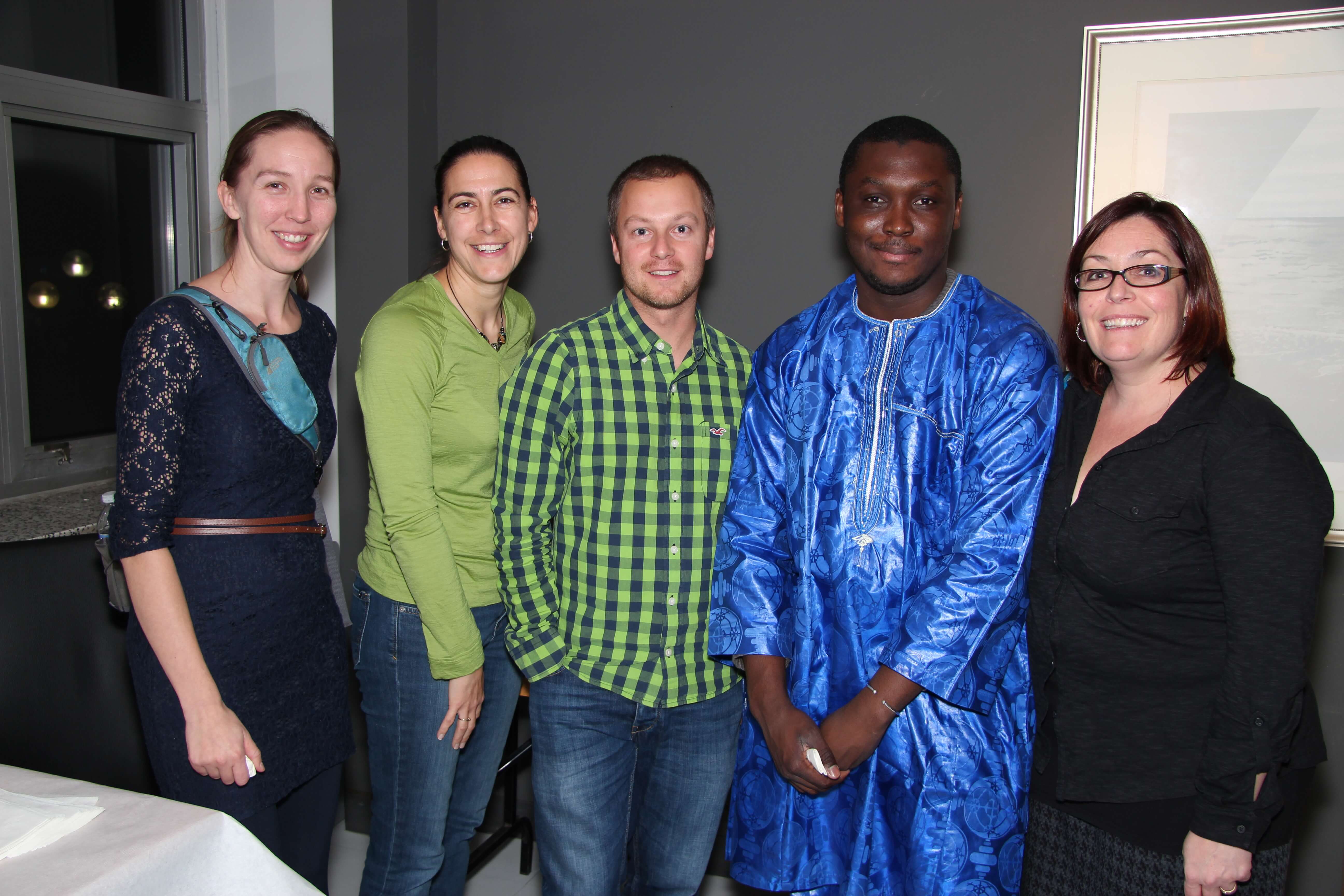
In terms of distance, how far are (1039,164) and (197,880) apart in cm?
226

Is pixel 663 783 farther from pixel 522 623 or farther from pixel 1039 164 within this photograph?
pixel 1039 164

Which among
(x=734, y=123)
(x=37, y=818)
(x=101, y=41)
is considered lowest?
(x=37, y=818)

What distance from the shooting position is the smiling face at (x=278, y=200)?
1625mm

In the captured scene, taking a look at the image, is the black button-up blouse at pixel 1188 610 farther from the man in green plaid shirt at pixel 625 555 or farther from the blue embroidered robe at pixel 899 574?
the man in green plaid shirt at pixel 625 555

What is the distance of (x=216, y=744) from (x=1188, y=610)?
1510mm

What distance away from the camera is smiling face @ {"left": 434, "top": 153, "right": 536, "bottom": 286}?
180 cm

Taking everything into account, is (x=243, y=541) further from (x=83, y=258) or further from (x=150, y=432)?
(x=83, y=258)

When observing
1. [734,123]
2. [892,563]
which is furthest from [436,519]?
[734,123]

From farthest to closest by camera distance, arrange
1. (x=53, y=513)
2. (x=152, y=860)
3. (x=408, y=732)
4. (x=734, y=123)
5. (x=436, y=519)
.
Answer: (x=734, y=123)
(x=53, y=513)
(x=408, y=732)
(x=436, y=519)
(x=152, y=860)

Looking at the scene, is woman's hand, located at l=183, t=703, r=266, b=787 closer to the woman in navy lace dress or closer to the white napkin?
the woman in navy lace dress

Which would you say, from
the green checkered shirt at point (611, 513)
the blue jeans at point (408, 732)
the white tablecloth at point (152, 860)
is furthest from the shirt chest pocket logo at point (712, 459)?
the white tablecloth at point (152, 860)

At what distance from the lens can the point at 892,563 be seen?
1546mm

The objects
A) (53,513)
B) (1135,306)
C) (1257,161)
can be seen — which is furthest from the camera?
(53,513)

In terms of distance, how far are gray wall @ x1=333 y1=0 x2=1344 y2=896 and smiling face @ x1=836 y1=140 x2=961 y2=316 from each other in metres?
0.86
